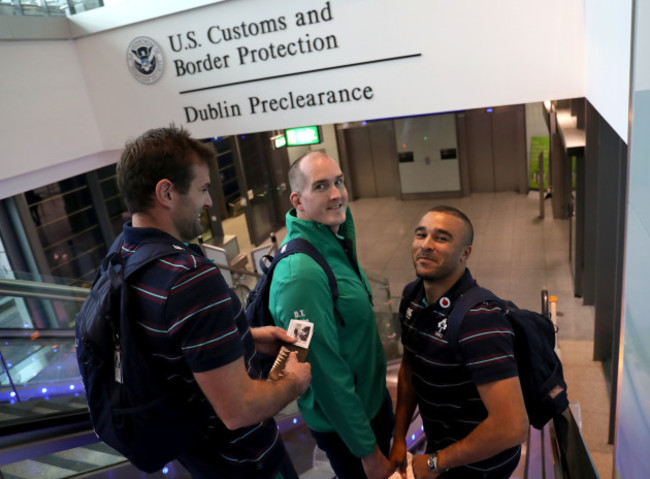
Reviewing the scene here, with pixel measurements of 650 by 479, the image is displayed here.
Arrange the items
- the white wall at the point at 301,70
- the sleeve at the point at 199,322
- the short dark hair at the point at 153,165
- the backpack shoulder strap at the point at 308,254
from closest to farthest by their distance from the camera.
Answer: the sleeve at the point at 199,322 < the short dark hair at the point at 153,165 < the backpack shoulder strap at the point at 308,254 < the white wall at the point at 301,70

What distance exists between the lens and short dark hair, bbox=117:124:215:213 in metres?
1.86

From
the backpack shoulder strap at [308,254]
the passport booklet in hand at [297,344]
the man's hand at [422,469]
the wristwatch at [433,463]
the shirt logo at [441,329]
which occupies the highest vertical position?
the backpack shoulder strap at [308,254]

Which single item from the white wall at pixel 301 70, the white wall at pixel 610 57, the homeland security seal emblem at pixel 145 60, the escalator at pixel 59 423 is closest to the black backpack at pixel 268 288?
the escalator at pixel 59 423

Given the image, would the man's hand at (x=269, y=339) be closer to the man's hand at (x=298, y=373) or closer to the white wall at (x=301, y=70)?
the man's hand at (x=298, y=373)

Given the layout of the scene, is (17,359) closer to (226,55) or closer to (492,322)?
(492,322)

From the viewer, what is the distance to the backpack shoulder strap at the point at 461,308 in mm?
2102

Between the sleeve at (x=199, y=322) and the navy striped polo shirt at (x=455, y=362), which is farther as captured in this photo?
the navy striped polo shirt at (x=455, y=362)

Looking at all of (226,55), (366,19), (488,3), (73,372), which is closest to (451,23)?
(488,3)

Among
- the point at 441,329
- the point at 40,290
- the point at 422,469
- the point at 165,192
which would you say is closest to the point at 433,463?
the point at 422,469

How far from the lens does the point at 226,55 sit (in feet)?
21.8

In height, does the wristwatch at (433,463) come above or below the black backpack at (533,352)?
below

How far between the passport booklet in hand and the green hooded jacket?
6cm

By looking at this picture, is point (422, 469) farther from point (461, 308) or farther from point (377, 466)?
point (461, 308)

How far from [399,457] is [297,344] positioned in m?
0.82
